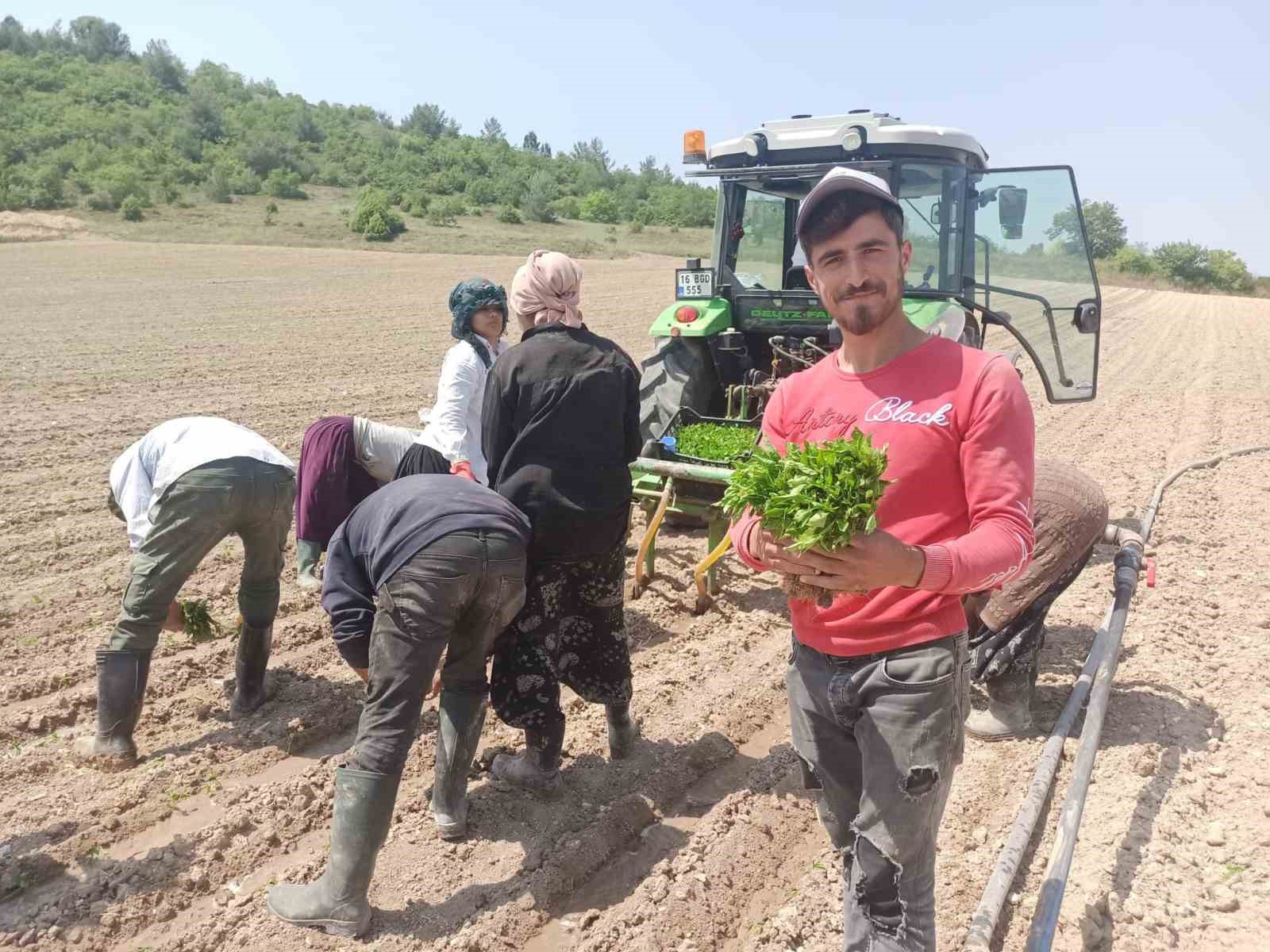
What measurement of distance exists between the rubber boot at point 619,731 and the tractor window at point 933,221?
3.36 metres

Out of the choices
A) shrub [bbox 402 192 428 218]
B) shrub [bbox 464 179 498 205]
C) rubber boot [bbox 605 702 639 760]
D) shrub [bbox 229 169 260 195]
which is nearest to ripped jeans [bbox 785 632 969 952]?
rubber boot [bbox 605 702 639 760]

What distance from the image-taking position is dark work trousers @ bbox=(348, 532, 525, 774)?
2.62 m

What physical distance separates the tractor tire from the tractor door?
1713 mm

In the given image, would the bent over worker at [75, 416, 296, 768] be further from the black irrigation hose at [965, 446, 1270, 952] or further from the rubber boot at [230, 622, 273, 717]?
the black irrigation hose at [965, 446, 1270, 952]

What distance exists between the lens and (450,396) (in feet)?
13.2

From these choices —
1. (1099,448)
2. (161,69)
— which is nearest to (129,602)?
(1099,448)

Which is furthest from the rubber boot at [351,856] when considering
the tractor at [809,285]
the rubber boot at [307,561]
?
the tractor at [809,285]

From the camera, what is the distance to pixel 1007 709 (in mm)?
3709

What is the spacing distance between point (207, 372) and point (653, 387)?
6817 millimetres

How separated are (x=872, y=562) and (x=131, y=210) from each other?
34.3 metres

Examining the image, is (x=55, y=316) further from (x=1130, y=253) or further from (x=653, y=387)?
(x=1130, y=253)

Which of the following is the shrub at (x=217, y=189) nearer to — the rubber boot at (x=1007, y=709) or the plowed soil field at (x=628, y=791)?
the plowed soil field at (x=628, y=791)

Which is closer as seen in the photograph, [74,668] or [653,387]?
[74,668]

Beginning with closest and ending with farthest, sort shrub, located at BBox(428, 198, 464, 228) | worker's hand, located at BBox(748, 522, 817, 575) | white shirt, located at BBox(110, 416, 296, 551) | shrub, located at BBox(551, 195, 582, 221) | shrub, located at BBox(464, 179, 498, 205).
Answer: worker's hand, located at BBox(748, 522, 817, 575) < white shirt, located at BBox(110, 416, 296, 551) < shrub, located at BBox(428, 198, 464, 228) < shrub, located at BBox(464, 179, 498, 205) < shrub, located at BBox(551, 195, 582, 221)
